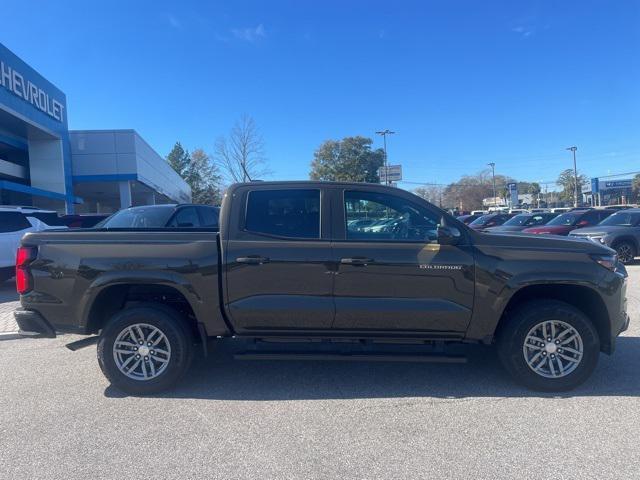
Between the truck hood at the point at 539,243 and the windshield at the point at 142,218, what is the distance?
5989 mm

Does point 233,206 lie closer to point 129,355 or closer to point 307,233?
point 307,233

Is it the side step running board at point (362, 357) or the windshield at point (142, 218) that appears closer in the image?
the side step running board at point (362, 357)

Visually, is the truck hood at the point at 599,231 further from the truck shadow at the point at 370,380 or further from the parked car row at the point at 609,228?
the truck shadow at the point at 370,380

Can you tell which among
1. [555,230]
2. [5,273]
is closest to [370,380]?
[5,273]

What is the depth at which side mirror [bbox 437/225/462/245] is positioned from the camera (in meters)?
4.19

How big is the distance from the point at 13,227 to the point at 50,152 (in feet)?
65.8

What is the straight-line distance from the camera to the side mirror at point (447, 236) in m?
4.19

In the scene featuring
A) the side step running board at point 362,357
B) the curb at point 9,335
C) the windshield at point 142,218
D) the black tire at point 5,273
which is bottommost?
the curb at point 9,335

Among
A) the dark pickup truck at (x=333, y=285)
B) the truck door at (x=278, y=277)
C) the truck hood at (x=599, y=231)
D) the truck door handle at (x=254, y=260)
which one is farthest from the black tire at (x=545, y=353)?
the truck hood at (x=599, y=231)

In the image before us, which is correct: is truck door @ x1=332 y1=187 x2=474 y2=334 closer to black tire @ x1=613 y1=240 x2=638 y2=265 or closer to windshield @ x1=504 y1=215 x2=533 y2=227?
black tire @ x1=613 y1=240 x2=638 y2=265

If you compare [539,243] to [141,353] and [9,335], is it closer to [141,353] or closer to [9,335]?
[141,353]

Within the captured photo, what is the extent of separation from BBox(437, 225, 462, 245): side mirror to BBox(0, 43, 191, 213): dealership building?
906 inches

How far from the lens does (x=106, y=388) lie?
15.1 ft

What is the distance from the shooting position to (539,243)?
438 centimetres
